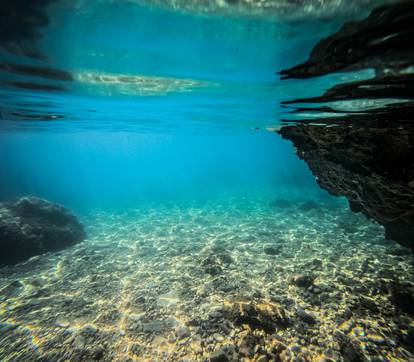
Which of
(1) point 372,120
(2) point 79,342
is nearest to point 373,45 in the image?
(1) point 372,120

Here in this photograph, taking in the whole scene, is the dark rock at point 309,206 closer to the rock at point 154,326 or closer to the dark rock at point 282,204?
the dark rock at point 282,204

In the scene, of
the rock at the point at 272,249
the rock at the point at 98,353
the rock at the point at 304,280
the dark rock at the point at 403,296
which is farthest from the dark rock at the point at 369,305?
the rock at the point at 98,353

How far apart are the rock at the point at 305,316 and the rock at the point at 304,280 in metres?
1.38

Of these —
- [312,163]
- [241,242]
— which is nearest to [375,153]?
[312,163]

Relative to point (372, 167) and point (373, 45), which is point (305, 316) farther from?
point (373, 45)

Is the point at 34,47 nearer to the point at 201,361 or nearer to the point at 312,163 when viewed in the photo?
the point at 201,361

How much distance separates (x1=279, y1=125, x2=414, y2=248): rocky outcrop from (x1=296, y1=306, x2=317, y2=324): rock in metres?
4.43

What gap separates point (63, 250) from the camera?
14.1 m

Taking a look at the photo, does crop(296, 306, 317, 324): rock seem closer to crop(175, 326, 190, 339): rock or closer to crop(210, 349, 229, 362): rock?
crop(210, 349, 229, 362): rock

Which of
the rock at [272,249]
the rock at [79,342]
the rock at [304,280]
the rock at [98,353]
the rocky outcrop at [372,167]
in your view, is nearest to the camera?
the rock at [98,353]

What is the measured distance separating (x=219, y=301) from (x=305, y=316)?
261 cm

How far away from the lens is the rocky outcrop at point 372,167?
6.50m

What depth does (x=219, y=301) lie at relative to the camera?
7293 mm

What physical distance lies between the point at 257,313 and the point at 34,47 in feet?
34.1
